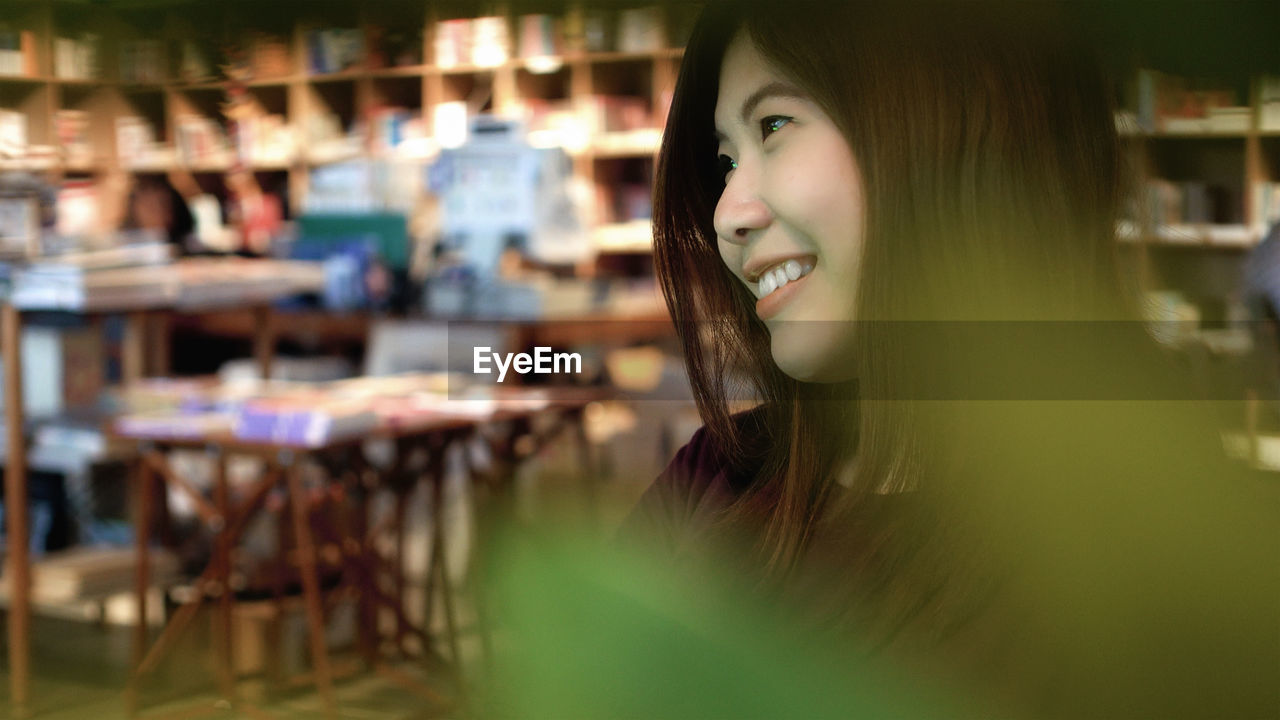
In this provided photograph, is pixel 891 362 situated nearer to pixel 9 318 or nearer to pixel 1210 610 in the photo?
pixel 1210 610

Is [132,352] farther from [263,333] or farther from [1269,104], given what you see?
[1269,104]

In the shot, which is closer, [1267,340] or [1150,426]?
[1150,426]

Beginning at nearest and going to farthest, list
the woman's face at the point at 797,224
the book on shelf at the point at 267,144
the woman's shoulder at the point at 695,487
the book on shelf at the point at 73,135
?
the woman's face at the point at 797,224
the woman's shoulder at the point at 695,487
the book on shelf at the point at 73,135
the book on shelf at the point at 267,144

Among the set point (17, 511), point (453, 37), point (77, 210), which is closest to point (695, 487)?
point (453, 37)

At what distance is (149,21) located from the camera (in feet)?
1.79

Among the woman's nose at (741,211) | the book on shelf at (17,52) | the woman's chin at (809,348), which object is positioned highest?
the book on shelf at (17,52)

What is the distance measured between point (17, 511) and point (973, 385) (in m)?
2.11

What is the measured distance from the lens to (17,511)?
6.91ft

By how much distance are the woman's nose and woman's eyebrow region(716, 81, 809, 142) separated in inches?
1.2

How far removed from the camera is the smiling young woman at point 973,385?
0.95ft

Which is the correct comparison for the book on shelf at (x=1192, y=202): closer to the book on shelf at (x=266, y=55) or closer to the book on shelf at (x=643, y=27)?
the book on shelf at (x=643, y=27)

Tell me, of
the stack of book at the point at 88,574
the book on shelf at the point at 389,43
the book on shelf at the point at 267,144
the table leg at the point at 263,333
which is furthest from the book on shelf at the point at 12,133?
the book on shelf at the point at 267,144

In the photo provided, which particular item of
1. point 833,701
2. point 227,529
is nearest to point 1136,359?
point 833,701

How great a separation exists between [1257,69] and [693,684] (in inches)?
11.5
